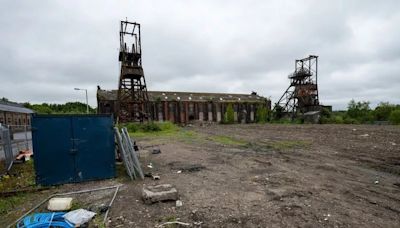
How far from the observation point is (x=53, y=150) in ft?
Answer: 20.2

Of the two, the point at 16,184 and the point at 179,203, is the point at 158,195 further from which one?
the point at 16,184

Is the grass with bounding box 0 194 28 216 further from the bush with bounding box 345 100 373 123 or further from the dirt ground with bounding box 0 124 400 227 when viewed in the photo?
the bush with bounding box 345 100 373 123

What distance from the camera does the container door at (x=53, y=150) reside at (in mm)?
6039

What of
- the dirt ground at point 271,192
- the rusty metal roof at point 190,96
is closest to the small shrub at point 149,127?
the dirt ground at point 271,192

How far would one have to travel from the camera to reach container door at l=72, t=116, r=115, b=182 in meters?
6.39

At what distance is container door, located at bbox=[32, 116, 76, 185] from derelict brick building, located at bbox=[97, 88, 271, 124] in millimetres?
32894

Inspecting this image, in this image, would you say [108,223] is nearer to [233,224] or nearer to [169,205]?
[169,205]

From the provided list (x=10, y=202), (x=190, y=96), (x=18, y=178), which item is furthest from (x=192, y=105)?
(x=10, y=202)

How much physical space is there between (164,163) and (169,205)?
13.0ft

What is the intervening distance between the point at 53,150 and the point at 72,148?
417mm

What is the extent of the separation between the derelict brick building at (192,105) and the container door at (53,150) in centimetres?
3289

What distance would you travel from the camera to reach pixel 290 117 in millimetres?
39844

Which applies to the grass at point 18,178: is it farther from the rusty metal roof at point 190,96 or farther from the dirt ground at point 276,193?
the rusty metal roof at point 190,96

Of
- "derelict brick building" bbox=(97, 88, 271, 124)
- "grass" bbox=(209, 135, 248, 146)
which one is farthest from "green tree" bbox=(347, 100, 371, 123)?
"grass" bbox=(209, 135, 248, 146)
